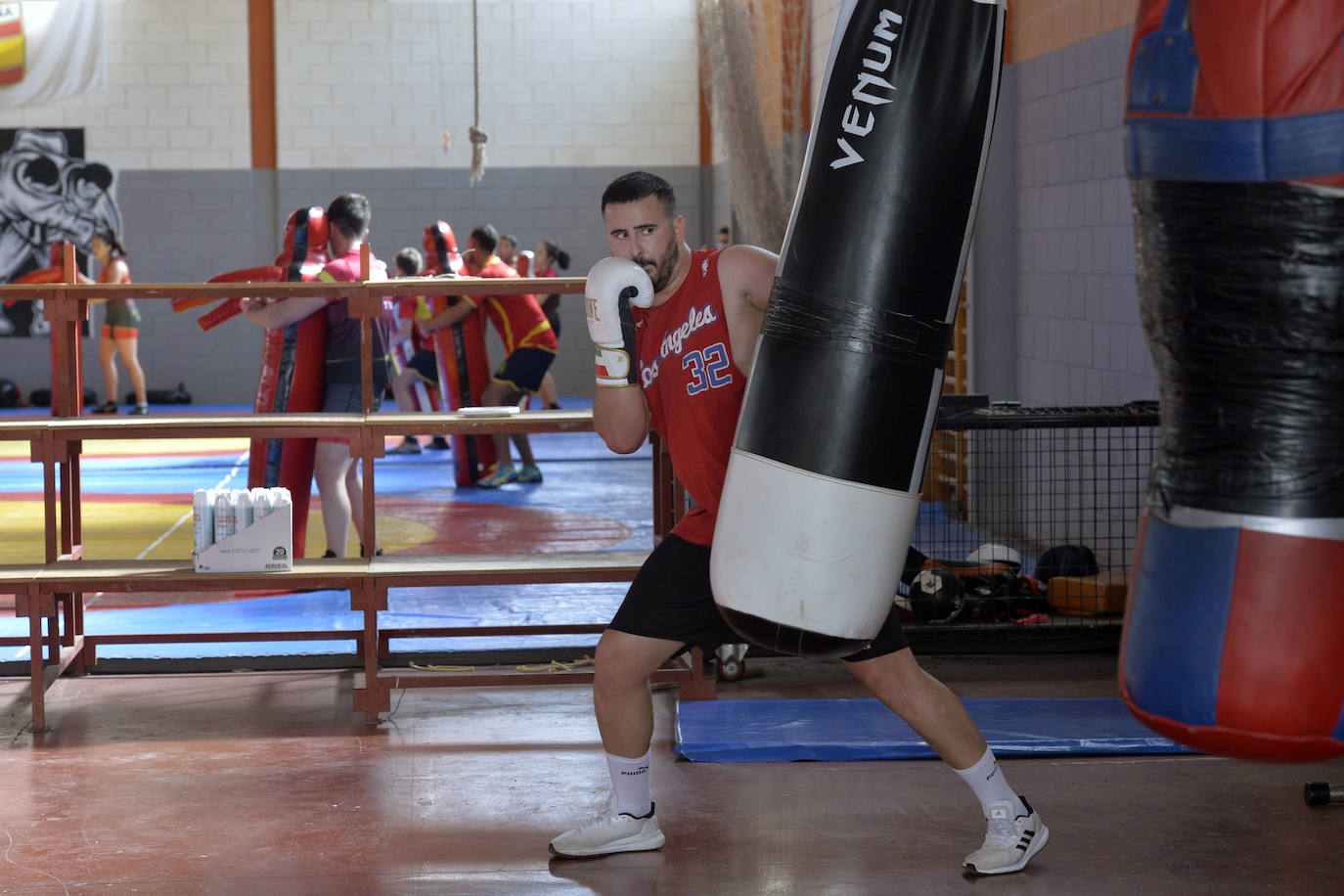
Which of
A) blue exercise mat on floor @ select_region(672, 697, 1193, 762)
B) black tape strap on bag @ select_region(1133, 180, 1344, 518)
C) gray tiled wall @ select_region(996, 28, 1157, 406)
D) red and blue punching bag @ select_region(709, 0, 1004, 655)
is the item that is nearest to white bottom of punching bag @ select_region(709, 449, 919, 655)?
red and blue punching bag @ select_region(709, 0, 1004, 655)

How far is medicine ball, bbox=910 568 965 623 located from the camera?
5434mm

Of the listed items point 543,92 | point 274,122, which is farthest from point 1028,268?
point 274,122

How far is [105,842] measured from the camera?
3.65m

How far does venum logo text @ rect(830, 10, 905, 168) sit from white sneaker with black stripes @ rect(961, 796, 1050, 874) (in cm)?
163

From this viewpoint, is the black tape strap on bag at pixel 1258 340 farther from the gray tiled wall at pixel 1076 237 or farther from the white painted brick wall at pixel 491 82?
the white painted brick wall at pixel 491 82

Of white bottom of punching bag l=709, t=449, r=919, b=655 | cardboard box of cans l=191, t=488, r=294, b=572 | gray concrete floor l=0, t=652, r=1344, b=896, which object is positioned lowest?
gray concrete floor l=0, t=652, r=1344, b=896

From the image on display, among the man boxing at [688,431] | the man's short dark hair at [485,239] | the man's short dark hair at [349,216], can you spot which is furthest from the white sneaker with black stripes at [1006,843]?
the man's short dark hair at [485,239]

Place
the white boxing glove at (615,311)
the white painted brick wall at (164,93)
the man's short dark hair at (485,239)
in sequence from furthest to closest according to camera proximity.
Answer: the white painted brick wall at (164,93), the man's short dark hair at (485,239), the white boxing glove at (615,311)

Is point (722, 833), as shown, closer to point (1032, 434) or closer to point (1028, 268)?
point (1032, 434)

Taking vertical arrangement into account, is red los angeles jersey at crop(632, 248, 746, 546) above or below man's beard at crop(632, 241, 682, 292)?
below

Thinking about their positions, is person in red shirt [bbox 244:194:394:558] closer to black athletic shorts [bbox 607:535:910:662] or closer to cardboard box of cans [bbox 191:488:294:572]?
cardboard box of cans [bbox 191:488:294:572]

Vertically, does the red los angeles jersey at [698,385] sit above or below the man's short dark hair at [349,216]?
below

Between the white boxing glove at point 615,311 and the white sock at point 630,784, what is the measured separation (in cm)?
92

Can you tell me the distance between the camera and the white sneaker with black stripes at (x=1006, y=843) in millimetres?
3361
